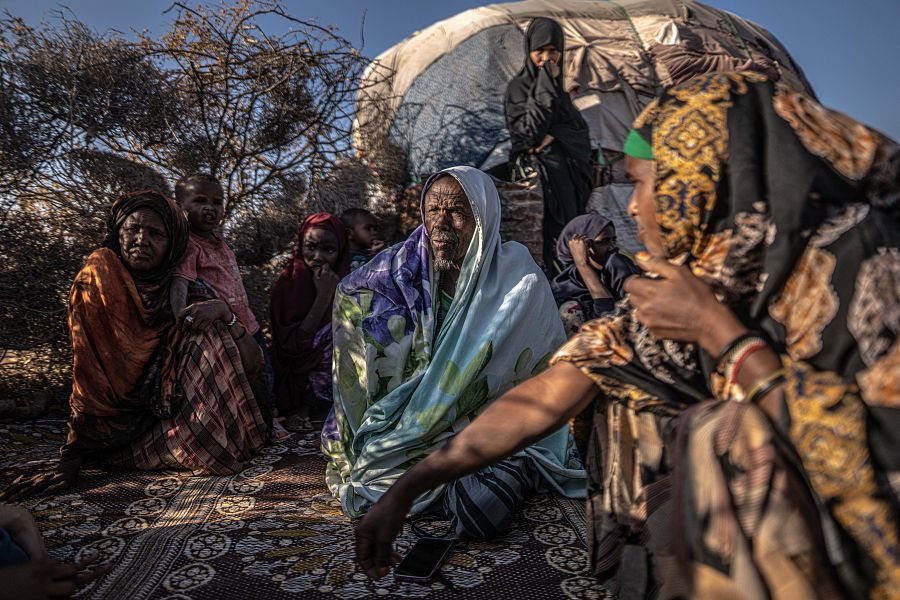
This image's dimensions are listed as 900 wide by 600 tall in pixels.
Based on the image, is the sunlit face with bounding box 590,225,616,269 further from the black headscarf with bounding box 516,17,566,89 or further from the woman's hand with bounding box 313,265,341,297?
the woman's hand with bounding box 313,265,341,297

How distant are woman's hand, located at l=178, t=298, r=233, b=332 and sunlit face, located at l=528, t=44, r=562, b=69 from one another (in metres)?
5.01

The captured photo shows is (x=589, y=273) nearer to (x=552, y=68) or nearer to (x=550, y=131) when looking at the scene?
(x=550, y=131)

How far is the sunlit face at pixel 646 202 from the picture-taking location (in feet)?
5.29

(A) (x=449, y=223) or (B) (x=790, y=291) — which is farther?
(A) (x=449, y=223)

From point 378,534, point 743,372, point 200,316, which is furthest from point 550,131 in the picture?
point 378,534

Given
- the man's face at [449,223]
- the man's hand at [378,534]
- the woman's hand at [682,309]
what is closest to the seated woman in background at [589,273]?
the man's face at [449,223]

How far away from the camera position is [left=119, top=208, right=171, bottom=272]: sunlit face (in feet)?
11.4

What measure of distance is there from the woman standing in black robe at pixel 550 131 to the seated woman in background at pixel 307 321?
8.66ft

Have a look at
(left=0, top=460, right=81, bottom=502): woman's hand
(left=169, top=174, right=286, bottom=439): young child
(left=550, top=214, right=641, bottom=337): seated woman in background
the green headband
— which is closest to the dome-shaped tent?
(left=550, top=214, right=641, bottom=337): seated woman in background

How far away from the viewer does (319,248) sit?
5.20 meters

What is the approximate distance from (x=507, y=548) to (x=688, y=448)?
1.29 meters

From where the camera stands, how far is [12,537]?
176cm

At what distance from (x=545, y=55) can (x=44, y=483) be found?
6.32 meters

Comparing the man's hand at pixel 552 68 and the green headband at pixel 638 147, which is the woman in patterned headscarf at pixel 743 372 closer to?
the green headband at pixel 638 147
